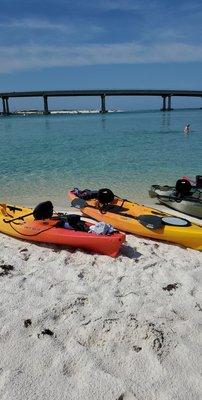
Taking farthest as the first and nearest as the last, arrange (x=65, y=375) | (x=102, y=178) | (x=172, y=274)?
1. (x=102, y=178)
2. (x=172, y=274)
3. (x=65, y=375)

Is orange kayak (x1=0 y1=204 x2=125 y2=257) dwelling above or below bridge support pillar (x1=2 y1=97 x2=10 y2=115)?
above

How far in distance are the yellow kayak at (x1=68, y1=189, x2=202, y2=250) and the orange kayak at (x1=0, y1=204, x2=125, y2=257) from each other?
0.84 m

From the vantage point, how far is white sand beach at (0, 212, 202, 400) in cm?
344

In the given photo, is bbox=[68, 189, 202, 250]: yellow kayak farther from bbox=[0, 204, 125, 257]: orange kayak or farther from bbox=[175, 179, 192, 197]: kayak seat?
bbox=[175, 179, 192, 197]: kayak seat

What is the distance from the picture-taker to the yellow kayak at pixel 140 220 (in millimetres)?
6539

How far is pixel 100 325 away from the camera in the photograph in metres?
4.29

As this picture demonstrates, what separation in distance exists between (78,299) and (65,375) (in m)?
1.31

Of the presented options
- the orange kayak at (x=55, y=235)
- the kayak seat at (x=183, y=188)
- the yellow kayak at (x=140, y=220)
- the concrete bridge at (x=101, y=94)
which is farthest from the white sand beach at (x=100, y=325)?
the concrete bridge at (x=101, y=94)

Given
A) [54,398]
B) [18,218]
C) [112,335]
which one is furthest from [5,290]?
[18,218]

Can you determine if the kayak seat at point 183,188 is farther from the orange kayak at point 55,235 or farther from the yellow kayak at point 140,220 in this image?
the orange kayak at point 55,235

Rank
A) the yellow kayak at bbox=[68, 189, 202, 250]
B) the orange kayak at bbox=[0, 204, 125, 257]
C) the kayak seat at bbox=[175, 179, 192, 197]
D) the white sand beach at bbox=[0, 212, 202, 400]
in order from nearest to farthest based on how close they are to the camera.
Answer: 1. the white sand beach at bbox=[0, 212, 202, 400]
2. the orange kayak at bbox=[0, 204, 125, 257]
3. the yellow kayak at bbox=[68, 189, 202, 250]
4. the kayak seat at bbox=[175, 179, 192, 197]

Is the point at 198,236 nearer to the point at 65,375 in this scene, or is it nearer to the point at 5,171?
the point at 65,375

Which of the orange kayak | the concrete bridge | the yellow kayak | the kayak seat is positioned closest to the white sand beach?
the orange kayak

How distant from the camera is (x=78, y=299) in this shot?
4812 millimetres
